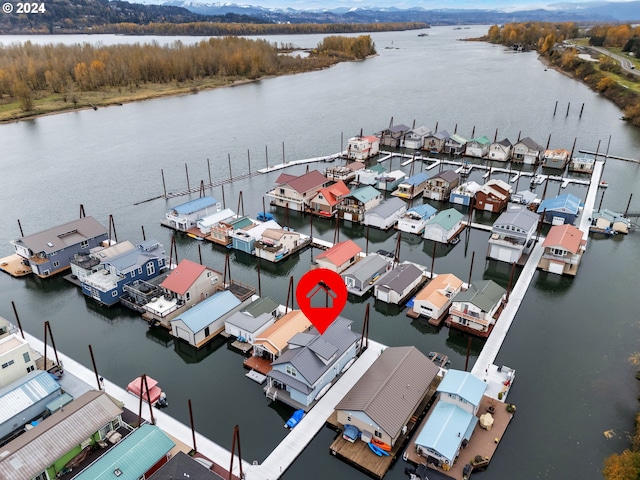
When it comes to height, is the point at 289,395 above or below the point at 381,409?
below

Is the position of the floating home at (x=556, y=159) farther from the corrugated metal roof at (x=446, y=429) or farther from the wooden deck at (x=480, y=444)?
the corrugated metal roof at (x=446, y=429)

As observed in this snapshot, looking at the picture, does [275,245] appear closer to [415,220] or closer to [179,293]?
[179,293]

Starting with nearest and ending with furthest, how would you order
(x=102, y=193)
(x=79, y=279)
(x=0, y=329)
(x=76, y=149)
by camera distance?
(x=0, y=329), (x=79, y=279), (x=102, y=193), (x=76, y=149)

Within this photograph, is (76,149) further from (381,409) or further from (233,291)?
(381,409)

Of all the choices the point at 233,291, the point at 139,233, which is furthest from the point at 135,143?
the point at 233,291

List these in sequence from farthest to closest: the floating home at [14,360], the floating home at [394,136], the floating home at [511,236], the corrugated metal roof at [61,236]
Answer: the floating home at [394,136]
the floating home at [511,236]
the corrugated metal roof at [61,236]
the floating home at [14,360]

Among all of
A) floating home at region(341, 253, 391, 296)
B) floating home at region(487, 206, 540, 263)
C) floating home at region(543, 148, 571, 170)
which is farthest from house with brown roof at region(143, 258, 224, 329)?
floating home at region(543, 148, 571, 170)

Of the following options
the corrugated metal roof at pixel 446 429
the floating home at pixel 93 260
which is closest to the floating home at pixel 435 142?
the floating home at pixel 93 260
